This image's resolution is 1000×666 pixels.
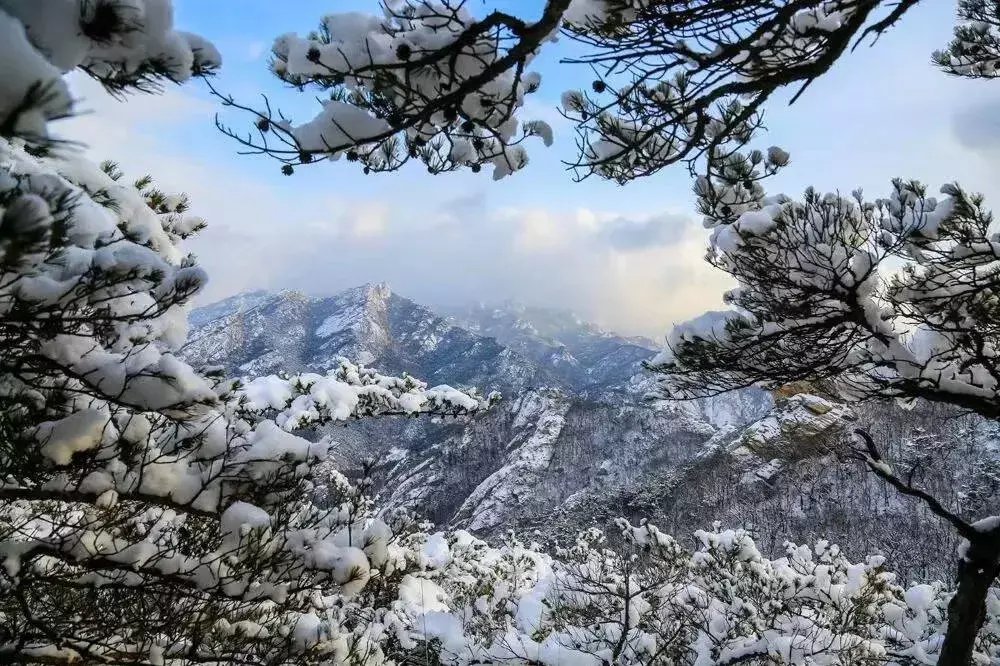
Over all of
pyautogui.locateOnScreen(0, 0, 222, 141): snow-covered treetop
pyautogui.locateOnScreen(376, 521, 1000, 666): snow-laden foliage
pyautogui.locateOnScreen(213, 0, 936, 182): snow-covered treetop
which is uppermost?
pyautogui.locateOnScreen(213, 0, 936, 182): snow-covered treetop

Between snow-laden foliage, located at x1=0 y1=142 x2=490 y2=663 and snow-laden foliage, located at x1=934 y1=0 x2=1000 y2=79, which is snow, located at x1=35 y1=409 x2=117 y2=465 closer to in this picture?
snow-laden foliage, located at x1=0 y1=142 x2=490 y2=663

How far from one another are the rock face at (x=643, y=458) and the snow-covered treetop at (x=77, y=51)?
2021mm

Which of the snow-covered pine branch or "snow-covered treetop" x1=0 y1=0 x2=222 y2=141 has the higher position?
the snow-covered pine branch

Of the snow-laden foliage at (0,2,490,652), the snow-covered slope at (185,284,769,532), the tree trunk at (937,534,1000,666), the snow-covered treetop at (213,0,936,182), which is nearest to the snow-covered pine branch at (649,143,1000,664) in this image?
the tree trunk at (937,534,1000,666)

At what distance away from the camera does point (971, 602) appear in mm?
3748

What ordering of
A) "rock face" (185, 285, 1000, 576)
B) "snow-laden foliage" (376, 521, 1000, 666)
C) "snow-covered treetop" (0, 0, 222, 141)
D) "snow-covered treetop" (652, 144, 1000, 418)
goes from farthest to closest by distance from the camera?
"rock face" (185, 285, 1000, 576)
"snow-laden foliage" (376, 521, 1000, 666)
"snow-covered treetop" (652, 144, 1000, 418)
"snow-covered treetop" (0, 0, 222, 141)

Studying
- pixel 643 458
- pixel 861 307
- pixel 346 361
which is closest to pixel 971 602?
pixel 861 307

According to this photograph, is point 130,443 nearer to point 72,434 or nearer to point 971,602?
point 72,434

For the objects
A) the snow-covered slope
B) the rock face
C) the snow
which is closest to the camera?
the snow

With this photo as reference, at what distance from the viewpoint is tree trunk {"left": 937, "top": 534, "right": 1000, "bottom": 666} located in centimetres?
368

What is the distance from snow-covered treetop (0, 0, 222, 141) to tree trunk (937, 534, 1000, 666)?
5.40 metres

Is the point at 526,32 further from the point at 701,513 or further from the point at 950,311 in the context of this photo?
the point at 701,513

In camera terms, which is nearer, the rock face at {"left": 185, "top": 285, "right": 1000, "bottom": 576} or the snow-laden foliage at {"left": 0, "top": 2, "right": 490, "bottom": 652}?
the snow-laden foliage at {"left": 0, "top": 2, "right": 490, "bottom": 652}

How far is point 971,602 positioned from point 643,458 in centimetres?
8762
